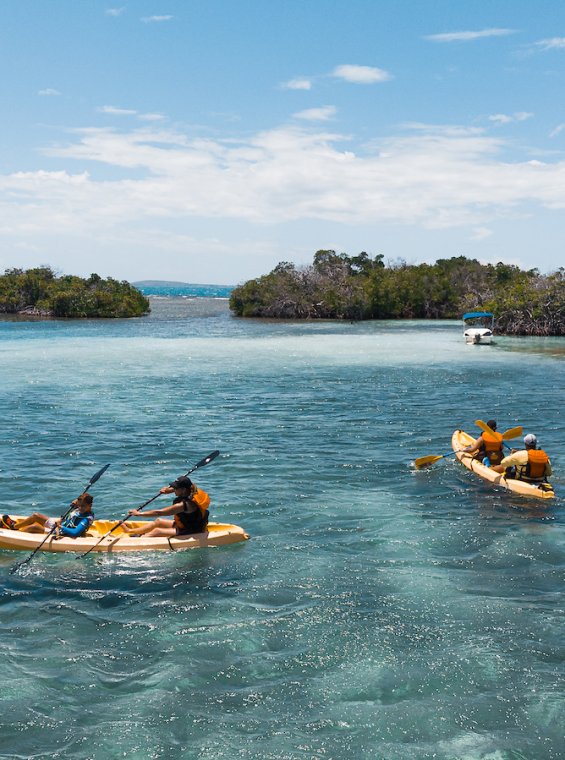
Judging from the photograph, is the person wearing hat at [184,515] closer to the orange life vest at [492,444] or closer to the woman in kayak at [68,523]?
the woman in kayak at [68,523]

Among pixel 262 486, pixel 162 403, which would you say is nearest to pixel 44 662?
pixel 262 486

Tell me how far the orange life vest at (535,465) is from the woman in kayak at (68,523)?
8.91 metres

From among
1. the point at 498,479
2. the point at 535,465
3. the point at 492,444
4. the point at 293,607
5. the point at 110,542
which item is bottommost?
the point at 293,607

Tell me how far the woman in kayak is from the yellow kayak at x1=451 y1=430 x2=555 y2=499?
8.72 m

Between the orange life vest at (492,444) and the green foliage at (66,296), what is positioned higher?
the green foliage at (66,296)

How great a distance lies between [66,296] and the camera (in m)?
82.0

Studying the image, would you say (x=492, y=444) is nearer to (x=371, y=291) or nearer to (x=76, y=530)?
(x=76, y=530)

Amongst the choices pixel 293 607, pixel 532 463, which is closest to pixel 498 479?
pixel 532 463

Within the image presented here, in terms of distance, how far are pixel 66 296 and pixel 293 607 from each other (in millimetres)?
76831

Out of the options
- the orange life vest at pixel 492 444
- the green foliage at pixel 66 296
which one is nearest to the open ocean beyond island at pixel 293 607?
the orange life vest at pixel 492 444

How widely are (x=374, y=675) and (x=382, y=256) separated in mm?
88567

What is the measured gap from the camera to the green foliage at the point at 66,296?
272 ft

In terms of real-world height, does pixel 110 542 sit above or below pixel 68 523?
below

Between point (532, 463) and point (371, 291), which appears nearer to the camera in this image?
point (532, 463)
